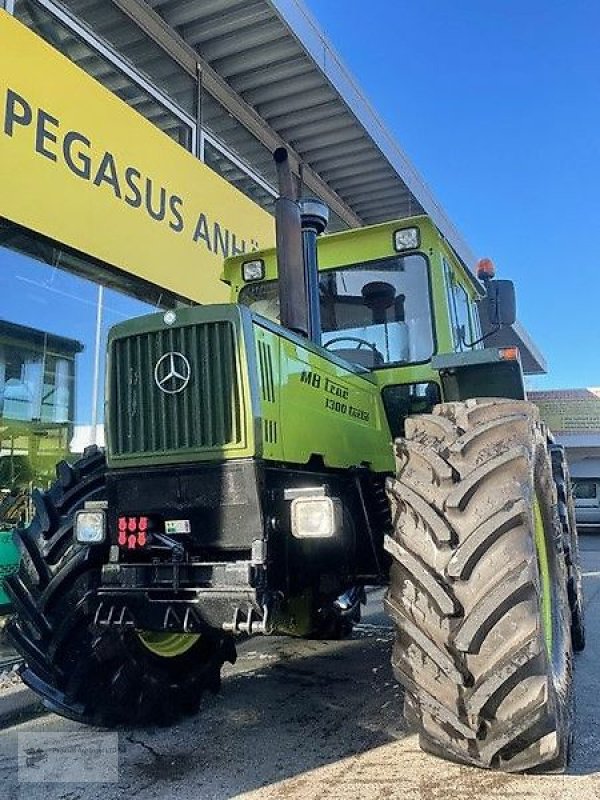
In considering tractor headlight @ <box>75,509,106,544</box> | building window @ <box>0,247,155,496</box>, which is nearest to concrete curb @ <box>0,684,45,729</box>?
tractor headlight @ <box>75,509,106,544</box>

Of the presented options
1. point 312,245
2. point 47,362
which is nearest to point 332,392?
point 312,245

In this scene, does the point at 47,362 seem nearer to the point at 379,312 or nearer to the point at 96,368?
the point at 96,368

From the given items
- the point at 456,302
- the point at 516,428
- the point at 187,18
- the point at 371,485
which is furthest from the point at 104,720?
the point at 187,18

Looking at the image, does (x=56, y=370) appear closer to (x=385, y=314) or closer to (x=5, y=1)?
(x=5, y=1)

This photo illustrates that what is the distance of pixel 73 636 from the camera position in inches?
129

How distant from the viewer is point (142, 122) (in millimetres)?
6195

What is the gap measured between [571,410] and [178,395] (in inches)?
872

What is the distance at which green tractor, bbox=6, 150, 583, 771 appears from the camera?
2.52 meters

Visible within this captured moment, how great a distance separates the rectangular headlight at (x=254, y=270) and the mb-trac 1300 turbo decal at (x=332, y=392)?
1.24 metres

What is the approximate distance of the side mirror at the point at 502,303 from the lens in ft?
14.8

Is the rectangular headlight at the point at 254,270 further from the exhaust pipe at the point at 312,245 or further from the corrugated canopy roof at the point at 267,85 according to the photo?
the corrugated canopy roof at the point at 267,85

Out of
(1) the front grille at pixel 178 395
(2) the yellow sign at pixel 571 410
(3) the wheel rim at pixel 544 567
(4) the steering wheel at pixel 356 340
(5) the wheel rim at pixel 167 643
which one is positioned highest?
(2) the yellow sign at pixel 571 410

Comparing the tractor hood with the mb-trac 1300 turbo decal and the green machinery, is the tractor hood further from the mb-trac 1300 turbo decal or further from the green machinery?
Result: the green machinery

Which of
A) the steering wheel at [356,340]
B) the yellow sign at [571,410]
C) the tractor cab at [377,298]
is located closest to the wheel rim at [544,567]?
the tractor cab at [377,298]
